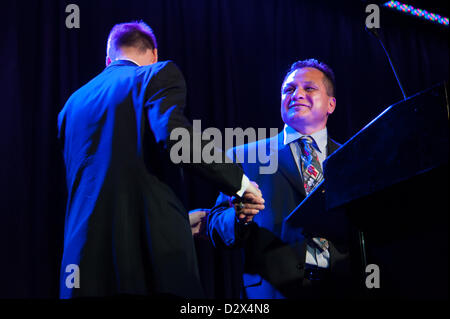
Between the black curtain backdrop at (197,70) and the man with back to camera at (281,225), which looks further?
the black curtain backdrop at (197,70)

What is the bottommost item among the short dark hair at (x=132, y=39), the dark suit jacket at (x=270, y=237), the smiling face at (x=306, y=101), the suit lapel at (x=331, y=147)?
the dark suit jacket at (x=270, y=237)

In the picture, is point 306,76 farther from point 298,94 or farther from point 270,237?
point 270,237

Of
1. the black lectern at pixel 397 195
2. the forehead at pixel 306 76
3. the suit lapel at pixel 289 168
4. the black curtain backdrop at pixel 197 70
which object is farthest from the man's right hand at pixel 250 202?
the black curtain backdrop at pixel 197 70

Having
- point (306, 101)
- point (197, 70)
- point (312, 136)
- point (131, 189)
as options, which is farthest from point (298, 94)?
point (131, 189)

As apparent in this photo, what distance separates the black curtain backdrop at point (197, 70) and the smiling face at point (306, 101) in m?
0.81

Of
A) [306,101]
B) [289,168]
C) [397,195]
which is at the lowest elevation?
[397,195]

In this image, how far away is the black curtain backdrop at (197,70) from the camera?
255 centimetres

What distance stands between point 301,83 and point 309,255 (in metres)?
0.99

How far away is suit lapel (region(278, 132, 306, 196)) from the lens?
2.13 meters

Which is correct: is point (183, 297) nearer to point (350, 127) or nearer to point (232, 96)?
point (232, 96)

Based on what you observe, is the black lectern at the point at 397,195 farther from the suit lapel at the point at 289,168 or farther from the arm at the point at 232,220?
the suit lapel at the point at 289,168

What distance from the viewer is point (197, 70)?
3324mm

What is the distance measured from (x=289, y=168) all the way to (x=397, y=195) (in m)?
0.89

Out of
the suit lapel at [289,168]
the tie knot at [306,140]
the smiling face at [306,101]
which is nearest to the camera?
the suit lapel at [289,168]
